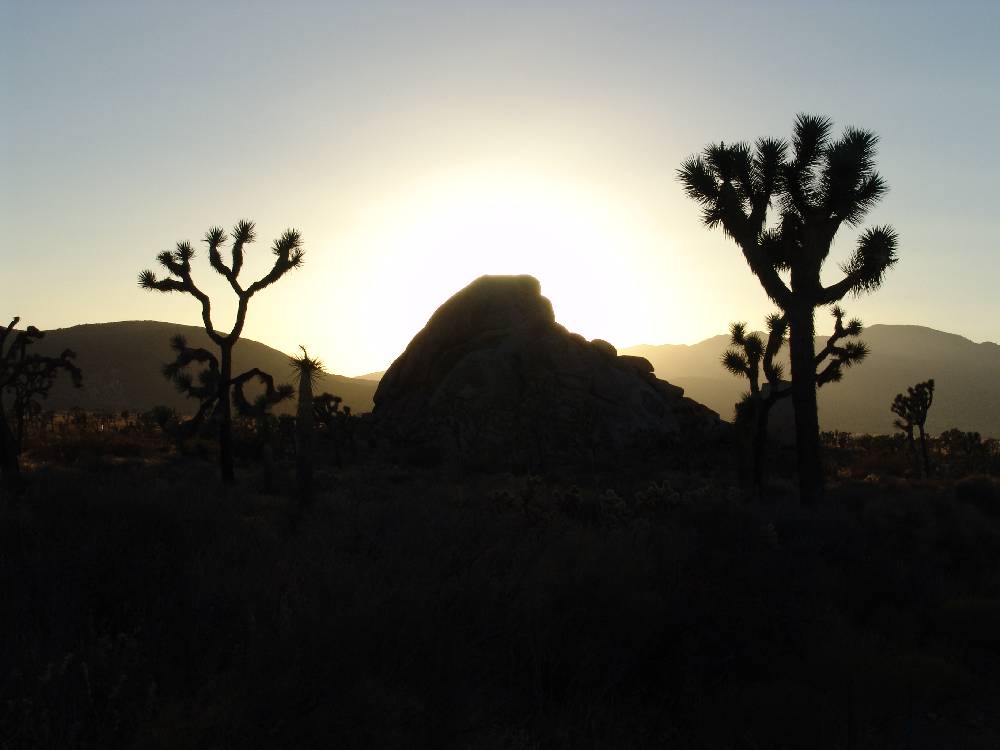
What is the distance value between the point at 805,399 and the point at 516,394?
78.6 ft

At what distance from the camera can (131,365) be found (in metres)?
93.1

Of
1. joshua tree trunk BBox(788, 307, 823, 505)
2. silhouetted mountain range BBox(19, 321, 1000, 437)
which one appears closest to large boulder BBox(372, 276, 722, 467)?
joshua tree trunk BBox(788, 307, 823, 505)

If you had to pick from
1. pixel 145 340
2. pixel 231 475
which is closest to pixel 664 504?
pixel 231 475

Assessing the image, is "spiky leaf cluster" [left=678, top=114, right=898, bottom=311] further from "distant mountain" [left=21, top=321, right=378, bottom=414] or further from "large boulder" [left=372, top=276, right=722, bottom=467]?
"distant mountain" [left=21, top=321, right=378, bottom=414]

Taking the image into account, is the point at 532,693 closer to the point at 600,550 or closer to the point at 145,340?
the point at 600,550

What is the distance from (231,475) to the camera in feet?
67.1

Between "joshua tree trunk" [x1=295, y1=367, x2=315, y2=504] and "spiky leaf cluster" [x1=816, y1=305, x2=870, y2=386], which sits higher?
"spiky leaf cluster" [x1=816, y1=305, x2=870, y2=386]

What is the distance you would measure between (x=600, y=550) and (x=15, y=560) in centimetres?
497

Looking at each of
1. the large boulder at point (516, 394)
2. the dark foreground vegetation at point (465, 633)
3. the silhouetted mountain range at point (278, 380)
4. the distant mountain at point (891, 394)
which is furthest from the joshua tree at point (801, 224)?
the distant mountain at point (891, 394)

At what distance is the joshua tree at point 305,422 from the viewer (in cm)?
1652

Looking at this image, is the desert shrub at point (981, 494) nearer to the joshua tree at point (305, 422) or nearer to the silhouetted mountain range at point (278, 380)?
the joshua tree at point (305, 422)

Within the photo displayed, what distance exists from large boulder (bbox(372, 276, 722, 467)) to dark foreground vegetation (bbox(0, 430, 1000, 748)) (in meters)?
26.2

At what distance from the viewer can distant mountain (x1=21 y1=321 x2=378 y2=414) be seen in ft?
278

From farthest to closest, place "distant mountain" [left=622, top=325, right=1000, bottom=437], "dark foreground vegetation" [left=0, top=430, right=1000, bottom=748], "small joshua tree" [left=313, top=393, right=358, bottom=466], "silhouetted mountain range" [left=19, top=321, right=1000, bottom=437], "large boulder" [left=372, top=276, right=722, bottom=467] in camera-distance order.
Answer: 1. "distant mountain" [left=622, top=325, right=1000, bottom=437]
2. "silhouetted mountain range" [left=19, top=321, right=1000, bottom=437]
3. "large boulder" [left=372, top=276, right=722, bottom=467]
4. "small joshua tree" [left=313, top=393, right=358, bottom=466]
5. "dark foreground vegetation" [left=0, top=430, right=1000, bottom=748]
